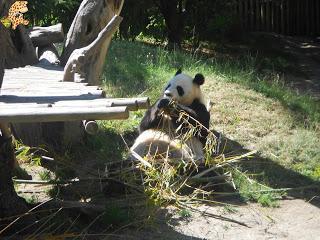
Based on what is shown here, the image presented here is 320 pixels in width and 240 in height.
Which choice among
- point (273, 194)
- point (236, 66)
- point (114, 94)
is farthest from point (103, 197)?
point (236, 66)

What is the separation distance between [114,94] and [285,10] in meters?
9.99

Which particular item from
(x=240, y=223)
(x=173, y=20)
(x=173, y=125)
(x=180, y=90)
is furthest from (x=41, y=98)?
(x=173, y=20)

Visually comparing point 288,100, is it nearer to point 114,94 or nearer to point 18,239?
point 114,94

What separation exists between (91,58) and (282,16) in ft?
35.7

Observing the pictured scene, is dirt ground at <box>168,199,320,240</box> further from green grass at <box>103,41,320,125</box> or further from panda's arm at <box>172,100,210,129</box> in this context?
green grass at <box>103,41,320,125</box>

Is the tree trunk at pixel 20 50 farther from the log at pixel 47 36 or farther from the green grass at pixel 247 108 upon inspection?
the green grass at pixel 247 108

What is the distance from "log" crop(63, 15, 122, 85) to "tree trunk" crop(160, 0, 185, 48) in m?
5.92

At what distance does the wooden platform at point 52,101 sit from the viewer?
3750 mm

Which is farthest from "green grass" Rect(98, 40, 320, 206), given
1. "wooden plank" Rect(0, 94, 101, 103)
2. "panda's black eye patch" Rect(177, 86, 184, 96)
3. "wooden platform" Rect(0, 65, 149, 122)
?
"wooden plank" Rect(0, 94, 101, 103)

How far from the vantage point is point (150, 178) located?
5.01 m

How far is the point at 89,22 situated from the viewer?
6863 millimetres

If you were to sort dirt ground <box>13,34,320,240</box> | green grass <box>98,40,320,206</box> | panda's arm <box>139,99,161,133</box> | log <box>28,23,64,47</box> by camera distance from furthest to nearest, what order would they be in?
log <box>28,23,64,47</box>
green grass <box>98,40,320,206</box>
panda's arm <box>139,99,161,133</box>
dirt ground <box>13,34,320,240</box>

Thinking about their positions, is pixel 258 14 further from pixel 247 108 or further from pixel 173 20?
pixel 247 108

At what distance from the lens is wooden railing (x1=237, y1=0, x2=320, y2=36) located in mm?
16062
